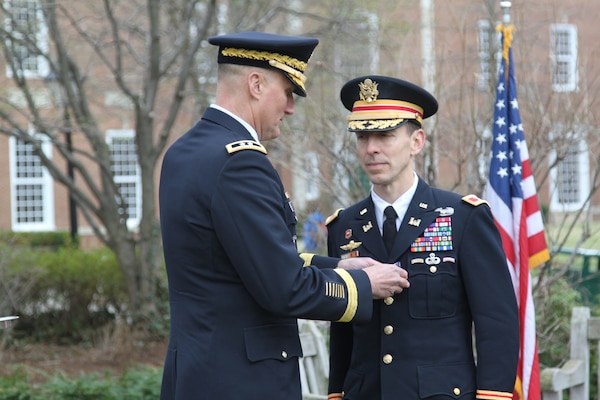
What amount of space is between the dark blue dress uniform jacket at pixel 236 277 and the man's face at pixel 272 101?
8 centimetres

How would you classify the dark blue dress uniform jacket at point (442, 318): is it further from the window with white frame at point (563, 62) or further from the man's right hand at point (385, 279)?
the window with white frame at point (563, 62)

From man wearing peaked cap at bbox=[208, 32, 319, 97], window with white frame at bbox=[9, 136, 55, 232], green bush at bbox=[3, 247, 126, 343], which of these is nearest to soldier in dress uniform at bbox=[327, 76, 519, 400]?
man wearing peaked cap at bbox=[208, 32, 319, 97]

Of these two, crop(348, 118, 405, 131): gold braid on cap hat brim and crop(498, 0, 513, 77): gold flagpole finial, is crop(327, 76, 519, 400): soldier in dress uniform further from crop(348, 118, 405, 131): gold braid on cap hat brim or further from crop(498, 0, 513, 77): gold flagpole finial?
crop(498, 0, 513, 77): gold flagpole finial

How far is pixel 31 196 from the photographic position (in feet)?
81.5

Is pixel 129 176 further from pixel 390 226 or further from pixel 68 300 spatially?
pixel 390 226

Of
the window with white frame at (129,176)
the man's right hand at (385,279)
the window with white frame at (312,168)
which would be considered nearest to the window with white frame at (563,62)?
the window with white frame at (312,168)

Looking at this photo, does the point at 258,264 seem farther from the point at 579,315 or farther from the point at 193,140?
the point at 579,315

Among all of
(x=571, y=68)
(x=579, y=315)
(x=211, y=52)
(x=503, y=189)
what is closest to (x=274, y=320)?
(x=503, y=189)

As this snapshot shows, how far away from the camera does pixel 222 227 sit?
8.77 feet

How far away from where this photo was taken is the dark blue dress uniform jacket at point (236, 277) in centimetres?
266

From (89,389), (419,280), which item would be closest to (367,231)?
(419,280)

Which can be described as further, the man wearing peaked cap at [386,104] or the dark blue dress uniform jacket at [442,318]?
the man wearing peaked cap at [386,104]

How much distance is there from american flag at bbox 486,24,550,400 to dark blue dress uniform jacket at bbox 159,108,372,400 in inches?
70.1

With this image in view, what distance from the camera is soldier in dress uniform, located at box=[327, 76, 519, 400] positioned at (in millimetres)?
2996
